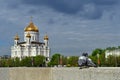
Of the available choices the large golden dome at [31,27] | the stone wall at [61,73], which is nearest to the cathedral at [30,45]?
the large golden dome at [31,27]

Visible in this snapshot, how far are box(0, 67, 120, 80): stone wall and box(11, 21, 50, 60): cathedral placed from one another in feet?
417

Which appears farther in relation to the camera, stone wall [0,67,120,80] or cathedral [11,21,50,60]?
cathedral [11,21,50,60]

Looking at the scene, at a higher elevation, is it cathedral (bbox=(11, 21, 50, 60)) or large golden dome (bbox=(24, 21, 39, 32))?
large golden dome (bbox=(24, 21, 39, 32))

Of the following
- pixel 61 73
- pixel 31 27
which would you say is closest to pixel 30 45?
pixel 31 27

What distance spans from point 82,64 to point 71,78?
502 millimetres

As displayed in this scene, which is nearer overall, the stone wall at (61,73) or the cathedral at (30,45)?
the stone wall at (61,73)

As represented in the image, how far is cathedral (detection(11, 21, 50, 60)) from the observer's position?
144500 millimetres

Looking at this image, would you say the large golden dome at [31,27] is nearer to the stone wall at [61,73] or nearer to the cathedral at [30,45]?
the cathedral at [30,45]

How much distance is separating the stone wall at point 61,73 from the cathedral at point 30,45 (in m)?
127

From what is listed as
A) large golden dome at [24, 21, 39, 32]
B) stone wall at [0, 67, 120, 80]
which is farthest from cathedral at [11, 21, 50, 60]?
stone wall at [0, 67, 120, 80]

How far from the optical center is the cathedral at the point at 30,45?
14450 cm

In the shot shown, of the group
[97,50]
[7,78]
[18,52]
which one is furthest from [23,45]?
[7,78]

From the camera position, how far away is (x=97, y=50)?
474ft

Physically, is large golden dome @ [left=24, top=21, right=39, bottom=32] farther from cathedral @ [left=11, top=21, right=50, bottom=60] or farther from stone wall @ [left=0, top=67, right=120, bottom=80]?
stone wall @ [left=0, top=67, right=120, bottom=80]
